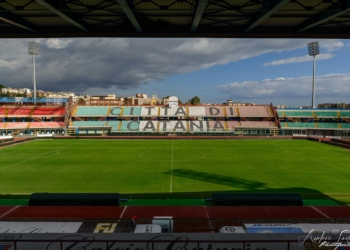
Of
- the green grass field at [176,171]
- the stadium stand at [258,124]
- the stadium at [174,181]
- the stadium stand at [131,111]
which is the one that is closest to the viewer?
the stadium at [174,181]

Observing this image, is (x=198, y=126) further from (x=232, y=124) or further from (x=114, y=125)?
(x=114, y=125)

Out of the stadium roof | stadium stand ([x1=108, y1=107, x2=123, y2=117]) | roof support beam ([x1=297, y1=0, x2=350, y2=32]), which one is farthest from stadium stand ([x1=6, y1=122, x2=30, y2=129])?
roof support beam ([x1=297, y1=0, x2=350, y2=32])

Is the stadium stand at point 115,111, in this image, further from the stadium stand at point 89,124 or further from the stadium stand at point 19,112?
Result: the stadium stand at point 19,112

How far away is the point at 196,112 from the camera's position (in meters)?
70.2

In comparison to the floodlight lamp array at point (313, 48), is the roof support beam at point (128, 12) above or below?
below

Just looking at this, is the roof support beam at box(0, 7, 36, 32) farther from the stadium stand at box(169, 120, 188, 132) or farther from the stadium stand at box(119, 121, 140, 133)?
the stadium stand at box(169, 120, 188, 132)

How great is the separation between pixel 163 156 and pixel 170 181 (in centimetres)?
1203

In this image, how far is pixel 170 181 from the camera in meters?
22.3

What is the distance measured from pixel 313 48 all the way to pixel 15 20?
90.3m

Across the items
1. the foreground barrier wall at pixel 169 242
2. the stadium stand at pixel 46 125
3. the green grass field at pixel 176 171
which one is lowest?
the green grass field at pixel 176 171

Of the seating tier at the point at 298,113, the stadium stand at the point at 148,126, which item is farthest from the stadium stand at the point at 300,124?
the stadium stand at the point at 148,126

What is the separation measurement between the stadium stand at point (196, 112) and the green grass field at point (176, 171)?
31.8 meters

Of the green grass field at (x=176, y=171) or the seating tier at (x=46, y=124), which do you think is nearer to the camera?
the green grass field at (x=176, y=171)

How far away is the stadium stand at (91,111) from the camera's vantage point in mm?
67562
